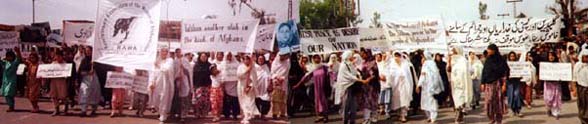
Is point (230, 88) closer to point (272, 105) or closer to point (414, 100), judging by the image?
point (272, 105)

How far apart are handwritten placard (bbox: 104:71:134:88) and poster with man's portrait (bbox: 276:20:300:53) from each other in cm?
228

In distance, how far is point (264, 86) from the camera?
395 inches

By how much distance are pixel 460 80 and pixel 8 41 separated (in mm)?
8197

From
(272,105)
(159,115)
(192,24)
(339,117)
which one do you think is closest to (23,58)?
(159,115)

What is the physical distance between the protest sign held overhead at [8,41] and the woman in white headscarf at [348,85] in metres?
6.61

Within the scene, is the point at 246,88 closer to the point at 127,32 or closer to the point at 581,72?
the point at 127,32

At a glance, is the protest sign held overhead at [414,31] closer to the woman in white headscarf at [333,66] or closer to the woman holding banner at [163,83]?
the woman in white headscarf at [333,66]

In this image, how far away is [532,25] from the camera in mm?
10719

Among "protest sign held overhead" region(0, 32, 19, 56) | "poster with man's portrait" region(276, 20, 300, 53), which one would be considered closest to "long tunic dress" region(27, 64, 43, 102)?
"protest sign held overhead" region(0, 32, 19, 56)

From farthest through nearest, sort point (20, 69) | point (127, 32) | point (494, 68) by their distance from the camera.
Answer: point (20, 69)
point (494, 68)
point (127, 32)

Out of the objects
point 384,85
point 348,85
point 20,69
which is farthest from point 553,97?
point 20,69

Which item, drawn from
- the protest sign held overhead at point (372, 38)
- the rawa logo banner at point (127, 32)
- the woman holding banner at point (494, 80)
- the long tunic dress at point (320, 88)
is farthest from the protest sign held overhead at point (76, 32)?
the woman holding banner at point (494, 80)

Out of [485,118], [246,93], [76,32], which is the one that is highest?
[76,32]

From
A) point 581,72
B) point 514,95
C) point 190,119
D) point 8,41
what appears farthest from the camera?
point 8,41
